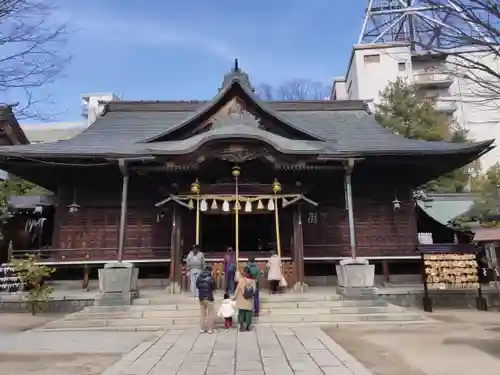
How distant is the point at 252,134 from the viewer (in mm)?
13219

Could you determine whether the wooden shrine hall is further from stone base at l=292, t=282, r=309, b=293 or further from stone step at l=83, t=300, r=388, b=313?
stone step at l=83, t=300, r=388, b=313

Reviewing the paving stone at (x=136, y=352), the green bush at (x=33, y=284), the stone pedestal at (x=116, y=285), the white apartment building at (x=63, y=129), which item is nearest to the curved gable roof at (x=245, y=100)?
the stone pedestal at (x=116, y=285)

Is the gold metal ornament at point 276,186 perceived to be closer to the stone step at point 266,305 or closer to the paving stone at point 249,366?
the stone step at point 266,305

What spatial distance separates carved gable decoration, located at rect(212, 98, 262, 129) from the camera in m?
15.5

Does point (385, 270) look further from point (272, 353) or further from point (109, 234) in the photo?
point (109, 234)

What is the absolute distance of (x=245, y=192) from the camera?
1402cm

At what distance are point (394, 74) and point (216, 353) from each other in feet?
122

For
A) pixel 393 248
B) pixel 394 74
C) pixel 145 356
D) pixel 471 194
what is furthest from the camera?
pixel 394 74

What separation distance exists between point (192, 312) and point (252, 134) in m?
5.71

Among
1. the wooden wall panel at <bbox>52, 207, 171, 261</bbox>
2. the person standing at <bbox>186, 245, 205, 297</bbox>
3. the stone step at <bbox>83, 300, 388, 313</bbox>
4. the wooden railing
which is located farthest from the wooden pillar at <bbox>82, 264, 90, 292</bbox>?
the person standing at <bbox>186, 245, 205, 297</bbox>

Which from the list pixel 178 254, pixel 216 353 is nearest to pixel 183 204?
pixel 178 254

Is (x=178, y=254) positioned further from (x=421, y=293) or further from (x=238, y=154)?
(x=421, y=293)

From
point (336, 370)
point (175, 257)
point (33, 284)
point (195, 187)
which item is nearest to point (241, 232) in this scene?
point (175, 257)

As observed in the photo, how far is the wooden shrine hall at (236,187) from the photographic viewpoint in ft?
44.6
